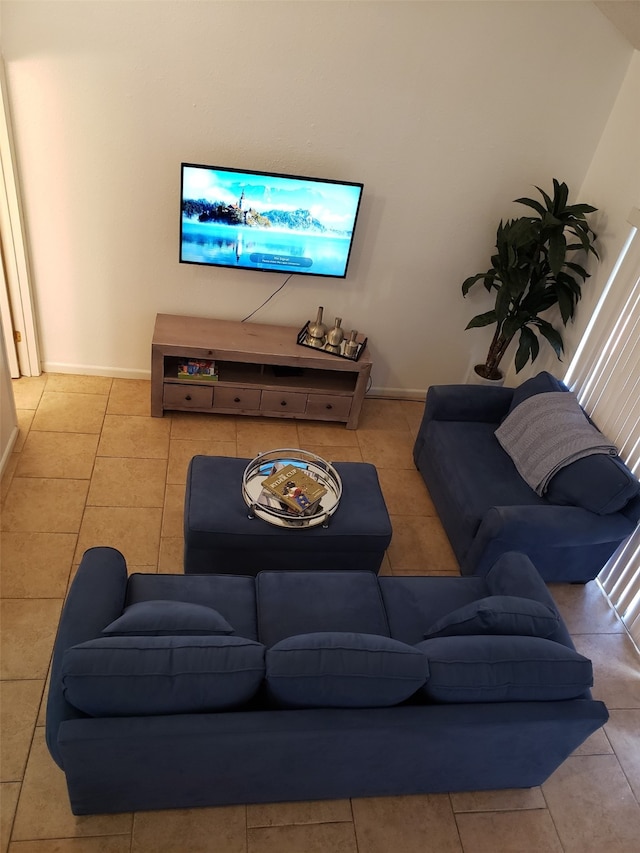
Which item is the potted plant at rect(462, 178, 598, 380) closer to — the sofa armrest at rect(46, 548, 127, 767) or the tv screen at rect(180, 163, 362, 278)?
the tv screen at rect(180, 163, 362, 278)

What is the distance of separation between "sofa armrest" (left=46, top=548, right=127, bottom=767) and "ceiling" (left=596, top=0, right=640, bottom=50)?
11.4 feet

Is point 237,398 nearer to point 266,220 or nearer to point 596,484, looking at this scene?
point 266,220

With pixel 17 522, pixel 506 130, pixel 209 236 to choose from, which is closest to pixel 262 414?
pixel 209 236

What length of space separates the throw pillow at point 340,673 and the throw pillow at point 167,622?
232 millimetres

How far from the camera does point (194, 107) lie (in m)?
3.51

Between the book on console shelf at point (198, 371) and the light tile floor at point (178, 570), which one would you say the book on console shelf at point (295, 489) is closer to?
the light tile floor at point (178, 570)

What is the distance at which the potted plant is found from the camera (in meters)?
3.62

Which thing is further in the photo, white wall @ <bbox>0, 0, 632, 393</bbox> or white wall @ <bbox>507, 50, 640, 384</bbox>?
white wall @ <bbox>507, 50, 640, 384</bbox>

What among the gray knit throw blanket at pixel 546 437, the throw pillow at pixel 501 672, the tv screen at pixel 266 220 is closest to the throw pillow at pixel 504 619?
the throw pillow at pixel 501 672

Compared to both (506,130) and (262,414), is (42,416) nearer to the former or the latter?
(262,414)

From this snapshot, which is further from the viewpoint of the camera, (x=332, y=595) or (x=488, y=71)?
(x=488, y=71)

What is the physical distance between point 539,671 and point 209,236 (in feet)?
9.34

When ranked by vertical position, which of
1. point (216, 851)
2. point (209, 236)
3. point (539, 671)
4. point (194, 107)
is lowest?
point (216, 851)

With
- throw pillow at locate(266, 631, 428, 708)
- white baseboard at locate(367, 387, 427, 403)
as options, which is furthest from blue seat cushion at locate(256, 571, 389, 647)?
white baseboard at locate(367, 387, 427, 403)
